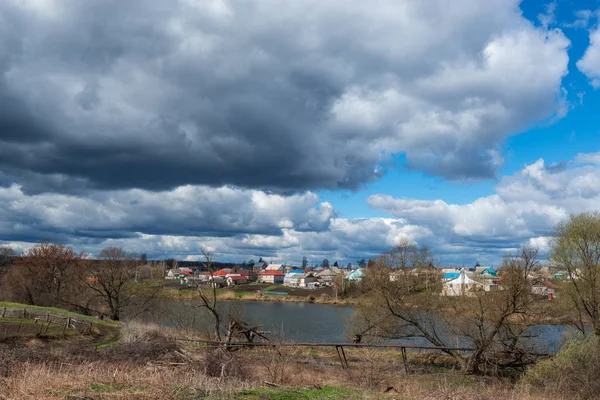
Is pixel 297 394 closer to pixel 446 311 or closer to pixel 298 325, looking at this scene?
pixel 446 311

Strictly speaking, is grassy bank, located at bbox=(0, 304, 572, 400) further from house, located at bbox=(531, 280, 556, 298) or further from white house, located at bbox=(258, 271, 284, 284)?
white house, located at bbox=(258, 271, 284, 284)

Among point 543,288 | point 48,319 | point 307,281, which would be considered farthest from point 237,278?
point 543,288

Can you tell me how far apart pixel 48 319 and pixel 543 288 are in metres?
33.1

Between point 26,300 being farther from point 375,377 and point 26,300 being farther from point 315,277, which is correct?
point 315,277

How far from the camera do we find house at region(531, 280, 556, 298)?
1012 inches

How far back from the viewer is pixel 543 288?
2925cm

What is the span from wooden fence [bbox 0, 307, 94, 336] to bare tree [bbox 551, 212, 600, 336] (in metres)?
32.8

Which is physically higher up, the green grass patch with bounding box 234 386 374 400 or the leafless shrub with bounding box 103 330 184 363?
the green grass patch with bounding box 234 386 374 400

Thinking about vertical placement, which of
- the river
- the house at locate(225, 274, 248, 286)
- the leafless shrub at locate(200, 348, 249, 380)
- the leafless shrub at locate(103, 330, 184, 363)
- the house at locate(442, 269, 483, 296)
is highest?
the house at locate(442, 269, 483, 296)

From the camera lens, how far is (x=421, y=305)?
3189 cm

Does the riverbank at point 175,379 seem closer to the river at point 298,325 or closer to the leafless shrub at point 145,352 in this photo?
the leafless shrub at point 145,352

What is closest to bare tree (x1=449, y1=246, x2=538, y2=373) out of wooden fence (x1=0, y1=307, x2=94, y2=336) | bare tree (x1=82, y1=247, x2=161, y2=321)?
wooden fence (x1=0, y1=307, x2=94, y2=336)

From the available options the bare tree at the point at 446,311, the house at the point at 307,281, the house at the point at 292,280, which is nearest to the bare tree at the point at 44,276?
the bare tree at the point at 446,311

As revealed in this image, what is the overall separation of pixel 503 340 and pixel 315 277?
14823 centimetres
